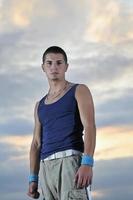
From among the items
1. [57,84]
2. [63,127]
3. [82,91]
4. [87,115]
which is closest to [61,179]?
[63,127]

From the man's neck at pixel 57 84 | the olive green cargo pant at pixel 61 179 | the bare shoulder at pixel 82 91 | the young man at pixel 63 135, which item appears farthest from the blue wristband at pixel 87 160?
the man's neck at pixel 57 84

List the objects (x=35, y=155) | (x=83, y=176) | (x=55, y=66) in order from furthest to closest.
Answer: (x=35, y=155) < (x=55, y=66) < (x=83, y=176)

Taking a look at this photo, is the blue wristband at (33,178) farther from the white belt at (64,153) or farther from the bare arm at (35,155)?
the white belt at (64,153)

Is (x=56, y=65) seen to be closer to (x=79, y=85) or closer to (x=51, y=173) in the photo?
(x=79, y=85)

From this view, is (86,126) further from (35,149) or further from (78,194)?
(35,149)

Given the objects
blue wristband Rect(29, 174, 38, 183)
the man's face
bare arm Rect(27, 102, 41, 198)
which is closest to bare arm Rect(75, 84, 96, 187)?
the man's face

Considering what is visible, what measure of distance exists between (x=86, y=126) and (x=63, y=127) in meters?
0.28

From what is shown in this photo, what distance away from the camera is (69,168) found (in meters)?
6.32

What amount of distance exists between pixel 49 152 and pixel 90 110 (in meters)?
0.61

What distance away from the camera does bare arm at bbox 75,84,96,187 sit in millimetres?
6094

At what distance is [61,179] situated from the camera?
20.9ft

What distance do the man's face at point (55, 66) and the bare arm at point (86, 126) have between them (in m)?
0.27

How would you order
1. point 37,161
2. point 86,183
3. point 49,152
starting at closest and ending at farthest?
1. point 86,183
2. point 49,152
3. point 37,161

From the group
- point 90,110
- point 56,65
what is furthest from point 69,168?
point 56,65
